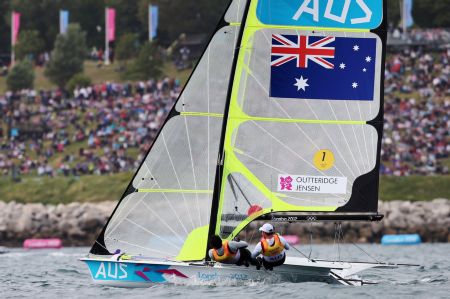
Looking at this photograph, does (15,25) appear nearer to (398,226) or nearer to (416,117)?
(416,117)

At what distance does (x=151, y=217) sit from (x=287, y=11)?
15.6 feet

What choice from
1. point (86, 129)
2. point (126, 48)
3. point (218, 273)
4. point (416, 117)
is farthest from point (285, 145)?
point (126, 48)

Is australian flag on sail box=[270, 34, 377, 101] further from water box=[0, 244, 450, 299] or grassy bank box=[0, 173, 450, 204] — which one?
grassy bank box=[0, 173, 450, 204]

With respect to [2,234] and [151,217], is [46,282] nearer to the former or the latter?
[151,217]

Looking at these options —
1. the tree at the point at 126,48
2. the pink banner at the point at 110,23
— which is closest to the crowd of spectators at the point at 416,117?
the pink banner at the point at 110,23

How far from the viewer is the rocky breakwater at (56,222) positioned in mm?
51603

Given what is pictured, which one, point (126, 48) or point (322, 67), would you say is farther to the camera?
point (126, 48)

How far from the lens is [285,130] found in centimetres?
2484

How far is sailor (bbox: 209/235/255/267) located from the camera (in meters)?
24.2

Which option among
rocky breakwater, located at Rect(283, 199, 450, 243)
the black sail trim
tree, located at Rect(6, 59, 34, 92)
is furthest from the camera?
tree, located at Rect(6, 59, 34, 92)

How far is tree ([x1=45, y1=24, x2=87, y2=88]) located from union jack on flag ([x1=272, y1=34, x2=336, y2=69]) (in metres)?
63.6

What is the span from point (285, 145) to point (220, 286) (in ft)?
9.70

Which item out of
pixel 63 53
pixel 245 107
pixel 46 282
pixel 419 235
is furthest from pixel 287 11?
pixel 63 53

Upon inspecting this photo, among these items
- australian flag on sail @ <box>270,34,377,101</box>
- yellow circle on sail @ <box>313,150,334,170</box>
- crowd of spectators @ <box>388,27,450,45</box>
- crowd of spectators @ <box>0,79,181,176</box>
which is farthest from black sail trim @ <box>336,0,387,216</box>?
crowd of spectators @ <box>388,27,450,45</box>
